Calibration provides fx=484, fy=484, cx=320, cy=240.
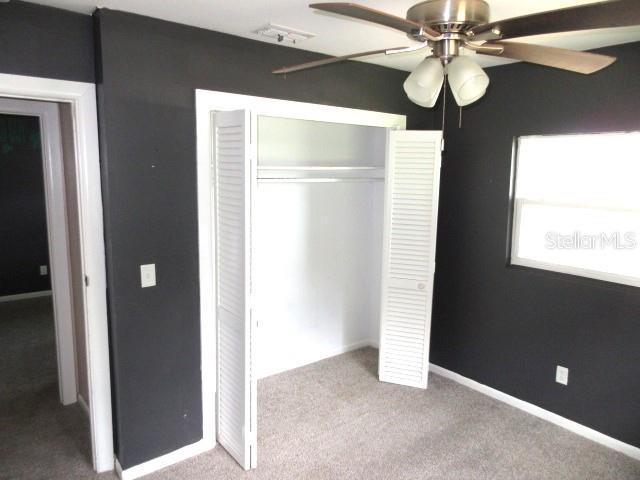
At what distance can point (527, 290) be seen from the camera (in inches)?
125

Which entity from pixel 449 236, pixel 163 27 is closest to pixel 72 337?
pixel 163 27

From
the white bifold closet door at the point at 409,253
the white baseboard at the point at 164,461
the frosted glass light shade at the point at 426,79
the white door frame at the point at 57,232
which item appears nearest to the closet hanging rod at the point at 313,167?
the white bifold closet door at the point at 409,253

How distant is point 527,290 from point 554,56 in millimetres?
1930

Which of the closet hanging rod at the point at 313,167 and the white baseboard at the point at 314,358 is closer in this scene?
the closet hanging rod at the point at 313,167

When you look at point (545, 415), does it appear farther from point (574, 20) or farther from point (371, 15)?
point (371, 15)

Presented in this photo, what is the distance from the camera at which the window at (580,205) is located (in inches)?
108

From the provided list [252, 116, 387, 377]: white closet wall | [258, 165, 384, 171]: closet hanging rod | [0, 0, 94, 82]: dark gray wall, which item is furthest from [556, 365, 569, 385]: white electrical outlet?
[0, 0, 94, 82]: dark gray wall

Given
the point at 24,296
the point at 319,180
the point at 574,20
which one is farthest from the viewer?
the point at 24,296

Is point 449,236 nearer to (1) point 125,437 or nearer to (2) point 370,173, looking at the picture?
(2) point 370,173

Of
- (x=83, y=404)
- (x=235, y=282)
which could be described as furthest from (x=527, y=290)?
(x=83, y=404)

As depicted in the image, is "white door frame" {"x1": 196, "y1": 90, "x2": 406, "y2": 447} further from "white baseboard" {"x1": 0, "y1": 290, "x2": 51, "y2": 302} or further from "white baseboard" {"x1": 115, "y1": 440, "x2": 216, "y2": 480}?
"white baseboard" {"x1": 0, "y1": 290, "x2": 51, "y2": 302}

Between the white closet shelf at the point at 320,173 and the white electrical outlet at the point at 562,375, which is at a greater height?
the white closet shelf at the point at 320,173

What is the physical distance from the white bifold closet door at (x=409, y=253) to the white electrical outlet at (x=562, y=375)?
33.2 inches

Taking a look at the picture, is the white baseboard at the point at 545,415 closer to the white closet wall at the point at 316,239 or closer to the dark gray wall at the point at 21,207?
the white closet wall at the point at 316,239
